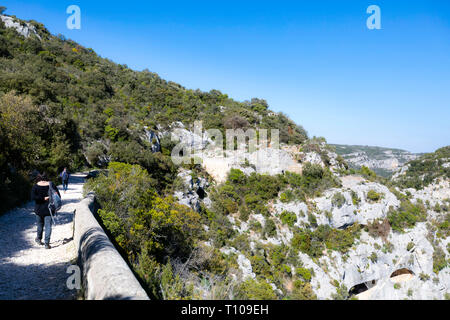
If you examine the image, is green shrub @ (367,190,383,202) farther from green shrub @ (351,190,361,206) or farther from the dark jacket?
the dark jacket

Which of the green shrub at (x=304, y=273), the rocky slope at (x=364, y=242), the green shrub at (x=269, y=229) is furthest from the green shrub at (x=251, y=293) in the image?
the green shrub at (x=269, y=229)

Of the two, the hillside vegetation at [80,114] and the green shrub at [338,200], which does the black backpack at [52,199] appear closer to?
the hillside vegetation at [80,114]

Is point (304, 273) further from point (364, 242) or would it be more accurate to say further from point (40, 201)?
point (40, 201)

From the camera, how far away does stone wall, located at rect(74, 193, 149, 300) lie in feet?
8.84

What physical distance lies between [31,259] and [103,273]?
2805 millimetres

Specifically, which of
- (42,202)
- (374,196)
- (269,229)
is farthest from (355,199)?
(42,202)

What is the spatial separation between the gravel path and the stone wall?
557 millimetres

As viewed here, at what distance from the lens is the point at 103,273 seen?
3.12m

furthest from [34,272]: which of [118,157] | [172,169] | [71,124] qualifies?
[172,169]

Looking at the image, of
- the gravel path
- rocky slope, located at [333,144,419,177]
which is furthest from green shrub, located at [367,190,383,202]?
rocky slope, located at [333,144,419,177]

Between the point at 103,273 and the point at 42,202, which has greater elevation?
the point at 42,202

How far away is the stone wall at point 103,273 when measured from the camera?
2.69m

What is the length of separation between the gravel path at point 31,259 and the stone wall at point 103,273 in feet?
1.83
